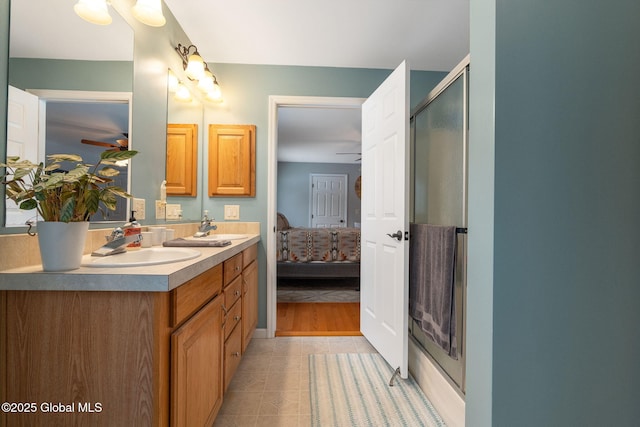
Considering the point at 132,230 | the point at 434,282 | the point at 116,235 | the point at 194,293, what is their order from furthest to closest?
1. the point at 434,282
2. the point at 132,230
3. the point at 116,235
4. the point at 194,293

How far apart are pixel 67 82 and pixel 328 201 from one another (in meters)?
6.27

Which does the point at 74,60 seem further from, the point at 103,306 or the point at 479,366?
the point at 479,366

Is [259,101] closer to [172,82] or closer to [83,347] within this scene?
[172,82]

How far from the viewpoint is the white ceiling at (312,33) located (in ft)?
4.55

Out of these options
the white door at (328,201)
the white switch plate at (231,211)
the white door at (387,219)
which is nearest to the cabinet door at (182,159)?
the white switch plate at (231,211)

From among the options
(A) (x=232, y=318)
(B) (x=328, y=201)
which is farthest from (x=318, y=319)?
(B) (x=328, y=201)

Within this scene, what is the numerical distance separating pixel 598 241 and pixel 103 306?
138 cm

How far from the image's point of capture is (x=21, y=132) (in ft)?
3.00

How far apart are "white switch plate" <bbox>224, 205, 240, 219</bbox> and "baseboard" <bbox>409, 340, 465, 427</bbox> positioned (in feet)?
5.45

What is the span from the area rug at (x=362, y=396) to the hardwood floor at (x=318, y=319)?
44 centimetres

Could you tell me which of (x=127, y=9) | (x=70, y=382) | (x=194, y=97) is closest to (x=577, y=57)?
(x=70, y=382)

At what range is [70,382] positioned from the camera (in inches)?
30.0

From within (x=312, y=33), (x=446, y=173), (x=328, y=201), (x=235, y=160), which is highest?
(x=312, y=33)

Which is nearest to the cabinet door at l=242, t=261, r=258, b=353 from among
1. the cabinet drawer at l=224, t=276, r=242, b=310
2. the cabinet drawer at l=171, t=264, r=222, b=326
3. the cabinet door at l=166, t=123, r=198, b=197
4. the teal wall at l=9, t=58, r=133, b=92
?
the cabinet drawer at l=224, t=276, r=242, b=310
